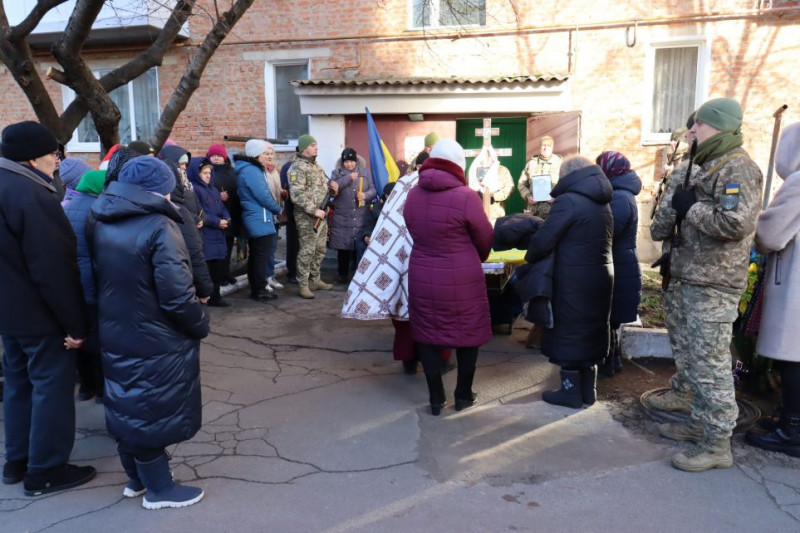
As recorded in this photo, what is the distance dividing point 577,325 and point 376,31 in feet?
29.3

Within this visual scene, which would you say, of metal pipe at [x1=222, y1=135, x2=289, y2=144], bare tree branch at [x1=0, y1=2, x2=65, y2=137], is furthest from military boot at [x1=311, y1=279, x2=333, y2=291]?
metal pipe at [x1=222, y1=135, x2=289, y2=144]

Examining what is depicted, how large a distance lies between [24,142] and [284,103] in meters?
9.69

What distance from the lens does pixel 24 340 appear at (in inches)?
142

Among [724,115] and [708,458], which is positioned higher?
[724,115]

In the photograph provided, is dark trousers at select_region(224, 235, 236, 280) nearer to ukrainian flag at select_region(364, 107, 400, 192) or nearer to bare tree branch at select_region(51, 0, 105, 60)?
ukrainian flag at select_region(364, 107, 400, 192)

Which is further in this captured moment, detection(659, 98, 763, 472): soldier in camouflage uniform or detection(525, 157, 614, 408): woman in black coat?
detection(525, 157, 614, 408): woman in black coat

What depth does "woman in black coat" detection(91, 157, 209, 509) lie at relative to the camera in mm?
3229

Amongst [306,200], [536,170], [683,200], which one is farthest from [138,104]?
[683,200]

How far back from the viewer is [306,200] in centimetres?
830

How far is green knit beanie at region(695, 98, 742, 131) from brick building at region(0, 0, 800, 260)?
Answer: 21.4 ft

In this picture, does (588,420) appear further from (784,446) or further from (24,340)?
(24,340)

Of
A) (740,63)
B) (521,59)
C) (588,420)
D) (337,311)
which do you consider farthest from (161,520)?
(740,63)

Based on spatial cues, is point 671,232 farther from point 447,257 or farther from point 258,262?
point 258,262

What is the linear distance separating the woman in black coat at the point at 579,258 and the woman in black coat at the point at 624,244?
0.54 meters
